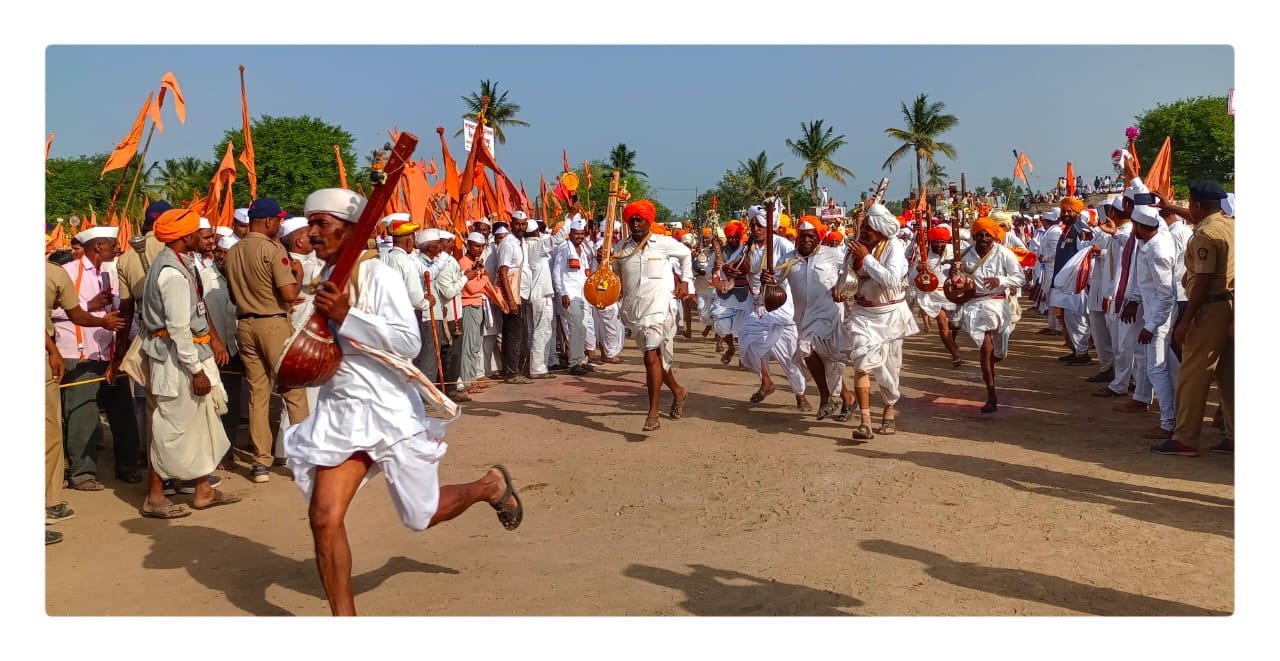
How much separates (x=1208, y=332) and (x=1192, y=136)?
53.7 meters

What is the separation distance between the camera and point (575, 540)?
19.2ft

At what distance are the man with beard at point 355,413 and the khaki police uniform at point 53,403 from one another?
3.04 metres

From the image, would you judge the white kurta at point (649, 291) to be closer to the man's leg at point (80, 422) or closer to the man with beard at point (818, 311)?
the man with beard at point (818, 311)

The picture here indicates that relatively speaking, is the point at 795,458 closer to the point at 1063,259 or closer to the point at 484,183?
the point at 1063,259

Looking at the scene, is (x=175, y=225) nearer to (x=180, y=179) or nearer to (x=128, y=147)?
(x=128, y=147)

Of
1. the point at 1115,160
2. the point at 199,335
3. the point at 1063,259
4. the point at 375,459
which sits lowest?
the point at 375,459

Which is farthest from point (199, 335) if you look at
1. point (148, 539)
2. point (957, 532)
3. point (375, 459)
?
point (957, 532)

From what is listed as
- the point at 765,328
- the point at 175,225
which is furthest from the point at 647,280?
the point at 175,225

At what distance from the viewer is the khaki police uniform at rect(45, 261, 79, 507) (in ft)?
20.8

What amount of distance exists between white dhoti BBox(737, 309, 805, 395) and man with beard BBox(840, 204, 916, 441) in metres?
1.11

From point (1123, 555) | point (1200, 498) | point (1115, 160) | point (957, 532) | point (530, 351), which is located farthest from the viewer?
point (530, 351)

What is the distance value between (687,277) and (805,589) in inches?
212

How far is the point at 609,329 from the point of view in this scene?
14047 mm

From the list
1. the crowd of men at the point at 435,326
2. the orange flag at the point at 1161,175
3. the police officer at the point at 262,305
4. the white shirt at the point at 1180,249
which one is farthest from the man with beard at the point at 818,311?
the police officer at the point at 262,305
